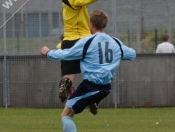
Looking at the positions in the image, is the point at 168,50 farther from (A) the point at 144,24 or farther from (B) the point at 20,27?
(B) the point at 20,27

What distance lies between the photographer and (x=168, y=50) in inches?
611

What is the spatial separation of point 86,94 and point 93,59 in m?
0.46

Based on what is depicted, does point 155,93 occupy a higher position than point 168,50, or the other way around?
point 168,50

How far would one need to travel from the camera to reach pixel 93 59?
7.58 metres

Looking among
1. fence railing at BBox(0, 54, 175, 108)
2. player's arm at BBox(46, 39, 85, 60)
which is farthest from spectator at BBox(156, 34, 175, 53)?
player's arm at BBox(46, 39, 85, 60)

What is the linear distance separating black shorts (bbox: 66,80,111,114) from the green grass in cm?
280

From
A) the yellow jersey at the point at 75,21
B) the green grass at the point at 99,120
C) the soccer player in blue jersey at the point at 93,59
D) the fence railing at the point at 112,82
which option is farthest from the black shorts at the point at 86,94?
the fence railing at the point at 112,82

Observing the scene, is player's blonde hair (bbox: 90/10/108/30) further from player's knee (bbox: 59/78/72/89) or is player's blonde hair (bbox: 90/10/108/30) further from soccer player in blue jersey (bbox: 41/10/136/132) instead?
player's knee (bbox: 59/78/72/89)

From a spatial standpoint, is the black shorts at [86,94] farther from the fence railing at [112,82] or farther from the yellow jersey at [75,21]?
the fence railing at [112,82]

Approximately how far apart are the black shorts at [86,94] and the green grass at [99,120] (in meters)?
2.80

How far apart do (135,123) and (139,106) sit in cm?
384

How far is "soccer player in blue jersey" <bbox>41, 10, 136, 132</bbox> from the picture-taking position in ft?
24.6

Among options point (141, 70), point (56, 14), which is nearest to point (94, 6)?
point (56, 14)

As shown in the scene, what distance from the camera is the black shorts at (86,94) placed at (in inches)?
302
